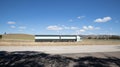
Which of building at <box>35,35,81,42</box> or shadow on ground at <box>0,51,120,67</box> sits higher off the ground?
building at <box>35,35,81,42</box>

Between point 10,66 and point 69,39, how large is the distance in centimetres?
4590

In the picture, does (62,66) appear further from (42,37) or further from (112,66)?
(42,37)

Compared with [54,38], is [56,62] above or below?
below

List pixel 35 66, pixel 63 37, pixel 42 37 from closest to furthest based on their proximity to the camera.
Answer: pixel 35 66 < pixel 42 37 < pixel 63 37

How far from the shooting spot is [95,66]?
29.0ft

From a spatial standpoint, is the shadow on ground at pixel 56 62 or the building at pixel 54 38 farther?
the building at pixel 54 38

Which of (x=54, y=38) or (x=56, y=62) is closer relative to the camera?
(x=56, y=62)

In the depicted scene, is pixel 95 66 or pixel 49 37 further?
pixel 49 37

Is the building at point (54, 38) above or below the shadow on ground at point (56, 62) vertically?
above

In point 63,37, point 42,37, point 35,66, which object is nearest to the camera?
point 35,66

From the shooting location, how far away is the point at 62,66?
877cm

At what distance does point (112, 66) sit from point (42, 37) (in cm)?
4252

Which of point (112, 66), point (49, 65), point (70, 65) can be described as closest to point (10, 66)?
point (49, 65)

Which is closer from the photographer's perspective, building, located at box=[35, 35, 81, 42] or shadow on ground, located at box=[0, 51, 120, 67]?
shadow on ground, located at box=[0, 51, 120, 67]
